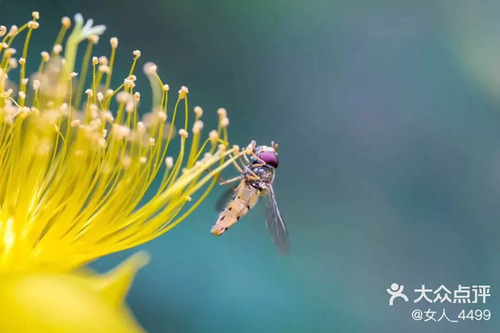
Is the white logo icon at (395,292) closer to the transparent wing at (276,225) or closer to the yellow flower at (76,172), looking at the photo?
the transparent wing at (276,225)

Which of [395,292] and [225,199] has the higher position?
[395,292]

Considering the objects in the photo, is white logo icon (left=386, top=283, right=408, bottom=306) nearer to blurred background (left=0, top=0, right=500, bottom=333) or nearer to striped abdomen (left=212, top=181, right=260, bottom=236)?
blurred background (left=0, top=0, right=500, bottom=333)

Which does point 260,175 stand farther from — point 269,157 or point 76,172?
point 76,172

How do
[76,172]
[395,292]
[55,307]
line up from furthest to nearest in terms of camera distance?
[395,292]
[76,172]
[55,307]

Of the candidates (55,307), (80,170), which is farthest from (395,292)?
(55,307)

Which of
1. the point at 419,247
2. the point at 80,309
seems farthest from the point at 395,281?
the point at 80,309

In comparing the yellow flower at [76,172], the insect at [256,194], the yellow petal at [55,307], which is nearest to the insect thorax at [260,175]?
the insect at [256,194]

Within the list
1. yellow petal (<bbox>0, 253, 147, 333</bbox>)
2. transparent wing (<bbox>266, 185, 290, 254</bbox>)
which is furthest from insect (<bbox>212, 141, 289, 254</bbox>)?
yellow petal (<bbox>0, 253, 147, 333</bbox>)
